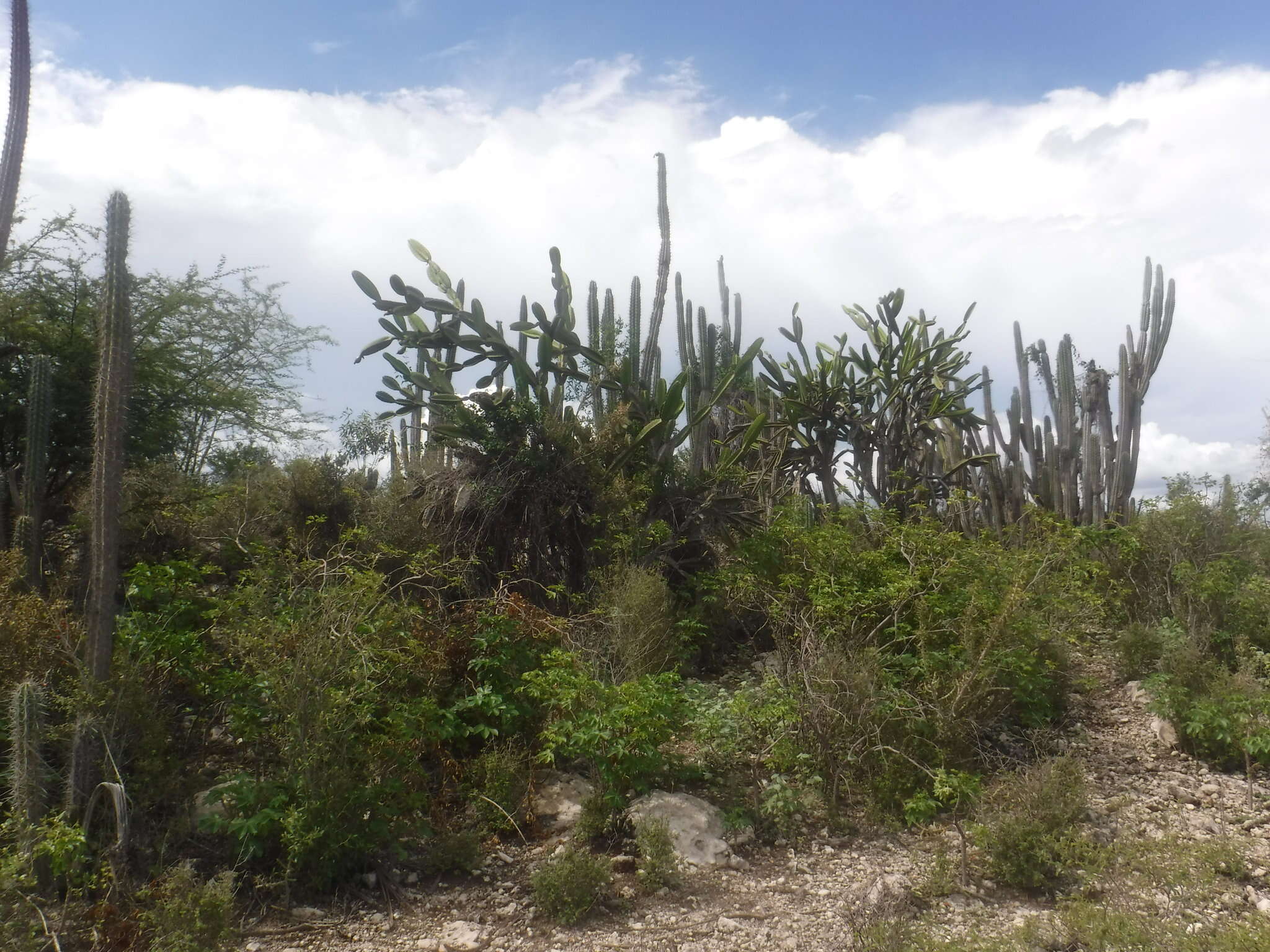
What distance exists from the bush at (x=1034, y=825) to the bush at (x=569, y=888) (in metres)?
1.85

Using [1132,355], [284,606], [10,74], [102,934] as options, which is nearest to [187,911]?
[102,934]

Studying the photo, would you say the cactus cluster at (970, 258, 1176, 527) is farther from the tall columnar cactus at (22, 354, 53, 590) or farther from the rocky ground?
the tall columnar cactus at (22, 354, 53, 590)

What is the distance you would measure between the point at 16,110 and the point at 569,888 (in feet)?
17.1

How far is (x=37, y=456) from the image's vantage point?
5812 mm

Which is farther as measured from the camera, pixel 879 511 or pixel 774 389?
pixel 774 389

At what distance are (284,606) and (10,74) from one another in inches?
137

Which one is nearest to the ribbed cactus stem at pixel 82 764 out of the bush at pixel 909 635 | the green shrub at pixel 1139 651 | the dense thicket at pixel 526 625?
the dense thicket at pixel 526 625

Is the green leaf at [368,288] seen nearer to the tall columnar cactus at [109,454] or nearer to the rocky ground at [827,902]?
the tall columnar cactus at [109,454]

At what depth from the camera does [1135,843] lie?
4.08 m

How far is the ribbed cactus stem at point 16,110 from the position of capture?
4.93 m

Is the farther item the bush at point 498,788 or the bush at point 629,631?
the bush at point 629,631

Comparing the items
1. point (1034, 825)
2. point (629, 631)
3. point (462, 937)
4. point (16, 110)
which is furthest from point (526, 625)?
point (16, 110)

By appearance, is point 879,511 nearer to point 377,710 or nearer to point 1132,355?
point 377,710

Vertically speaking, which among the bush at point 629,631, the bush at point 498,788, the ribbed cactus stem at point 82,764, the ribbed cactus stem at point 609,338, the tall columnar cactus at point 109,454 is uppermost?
the ribbed cactus stem at point 609,338
